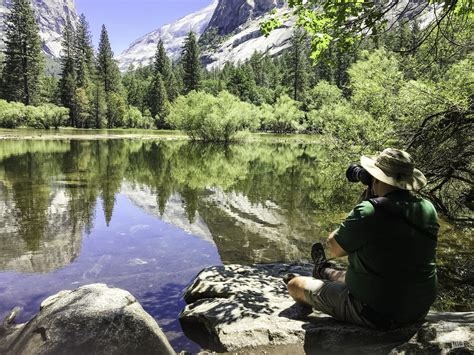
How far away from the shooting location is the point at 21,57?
6750 cm

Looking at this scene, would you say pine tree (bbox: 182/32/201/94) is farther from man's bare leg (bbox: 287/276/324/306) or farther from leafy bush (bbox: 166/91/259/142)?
man's bare leg (bbox: 287/276/324/306)

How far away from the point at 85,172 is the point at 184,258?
13318 millimetres

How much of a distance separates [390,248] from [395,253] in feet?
0.20

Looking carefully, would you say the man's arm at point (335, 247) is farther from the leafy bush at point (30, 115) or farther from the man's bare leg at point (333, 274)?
the leafy bush at point (30, 115)

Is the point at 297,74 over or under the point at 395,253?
over

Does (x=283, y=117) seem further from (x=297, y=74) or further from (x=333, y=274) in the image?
(x=333, y=274)

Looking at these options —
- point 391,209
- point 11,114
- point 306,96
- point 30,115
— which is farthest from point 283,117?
point 391,209

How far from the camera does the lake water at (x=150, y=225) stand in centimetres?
725

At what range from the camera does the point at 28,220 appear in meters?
10.9

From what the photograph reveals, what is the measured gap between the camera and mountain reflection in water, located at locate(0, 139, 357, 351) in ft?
23.9

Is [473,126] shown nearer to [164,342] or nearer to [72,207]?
[164,342]

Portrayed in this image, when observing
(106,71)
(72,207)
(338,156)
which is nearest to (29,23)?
(106,71)

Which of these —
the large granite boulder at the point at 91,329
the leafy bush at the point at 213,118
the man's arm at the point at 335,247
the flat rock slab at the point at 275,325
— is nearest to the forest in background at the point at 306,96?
the leafy bush at the point at 213,118

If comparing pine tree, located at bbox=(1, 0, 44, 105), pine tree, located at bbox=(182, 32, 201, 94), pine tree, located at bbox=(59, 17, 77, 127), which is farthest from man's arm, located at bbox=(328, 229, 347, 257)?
pine tree, located at bbox=(182, 32, 201, 94)
